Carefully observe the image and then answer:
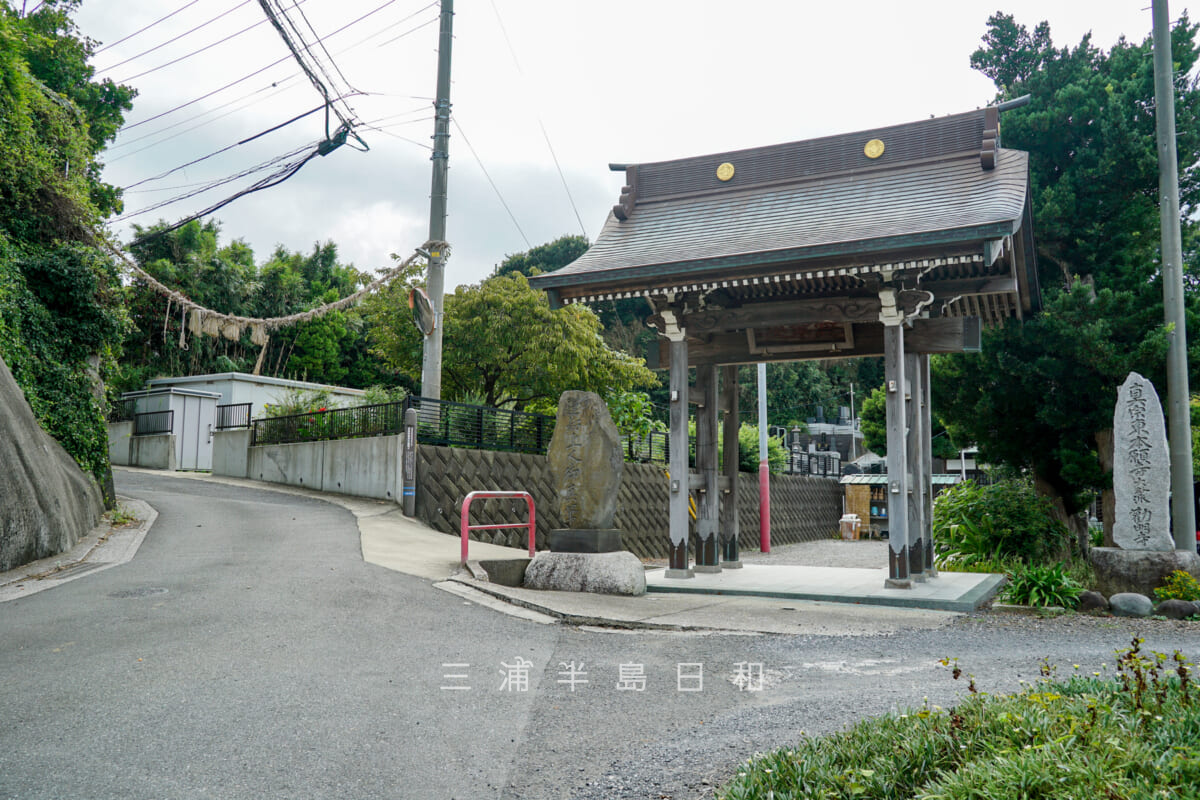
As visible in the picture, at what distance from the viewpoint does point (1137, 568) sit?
8180mm

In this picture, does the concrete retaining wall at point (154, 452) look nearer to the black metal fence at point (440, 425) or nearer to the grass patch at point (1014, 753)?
the black metal fence at point (440, 425)

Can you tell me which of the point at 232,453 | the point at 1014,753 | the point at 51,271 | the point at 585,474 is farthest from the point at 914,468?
the point at 232,453

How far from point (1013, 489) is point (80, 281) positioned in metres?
15.2

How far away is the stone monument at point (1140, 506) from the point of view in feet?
26.7

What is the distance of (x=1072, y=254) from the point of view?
41.8 ft

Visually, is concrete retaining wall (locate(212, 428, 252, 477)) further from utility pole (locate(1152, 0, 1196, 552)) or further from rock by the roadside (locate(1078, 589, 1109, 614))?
utility pole (locate(1152, 0, 1196, 552))

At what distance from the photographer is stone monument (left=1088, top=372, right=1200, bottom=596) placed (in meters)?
8.14

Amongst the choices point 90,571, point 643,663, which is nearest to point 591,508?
point 643,663

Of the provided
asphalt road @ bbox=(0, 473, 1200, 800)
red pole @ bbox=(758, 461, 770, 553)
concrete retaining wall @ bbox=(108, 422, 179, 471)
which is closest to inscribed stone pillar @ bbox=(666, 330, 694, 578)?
asphalt road @ bbox=(0, 473, 1200, 800)

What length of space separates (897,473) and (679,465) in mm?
2644

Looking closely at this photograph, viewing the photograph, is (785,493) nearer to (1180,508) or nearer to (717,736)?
(1180,508)

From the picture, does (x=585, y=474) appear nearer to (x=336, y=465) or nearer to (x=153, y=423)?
(x=336, y=465)

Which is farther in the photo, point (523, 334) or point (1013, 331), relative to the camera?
point (523, 334)

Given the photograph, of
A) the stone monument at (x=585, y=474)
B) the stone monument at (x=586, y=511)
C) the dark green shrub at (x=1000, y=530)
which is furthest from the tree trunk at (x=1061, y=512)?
the stone monument at (x=585, y=474)
